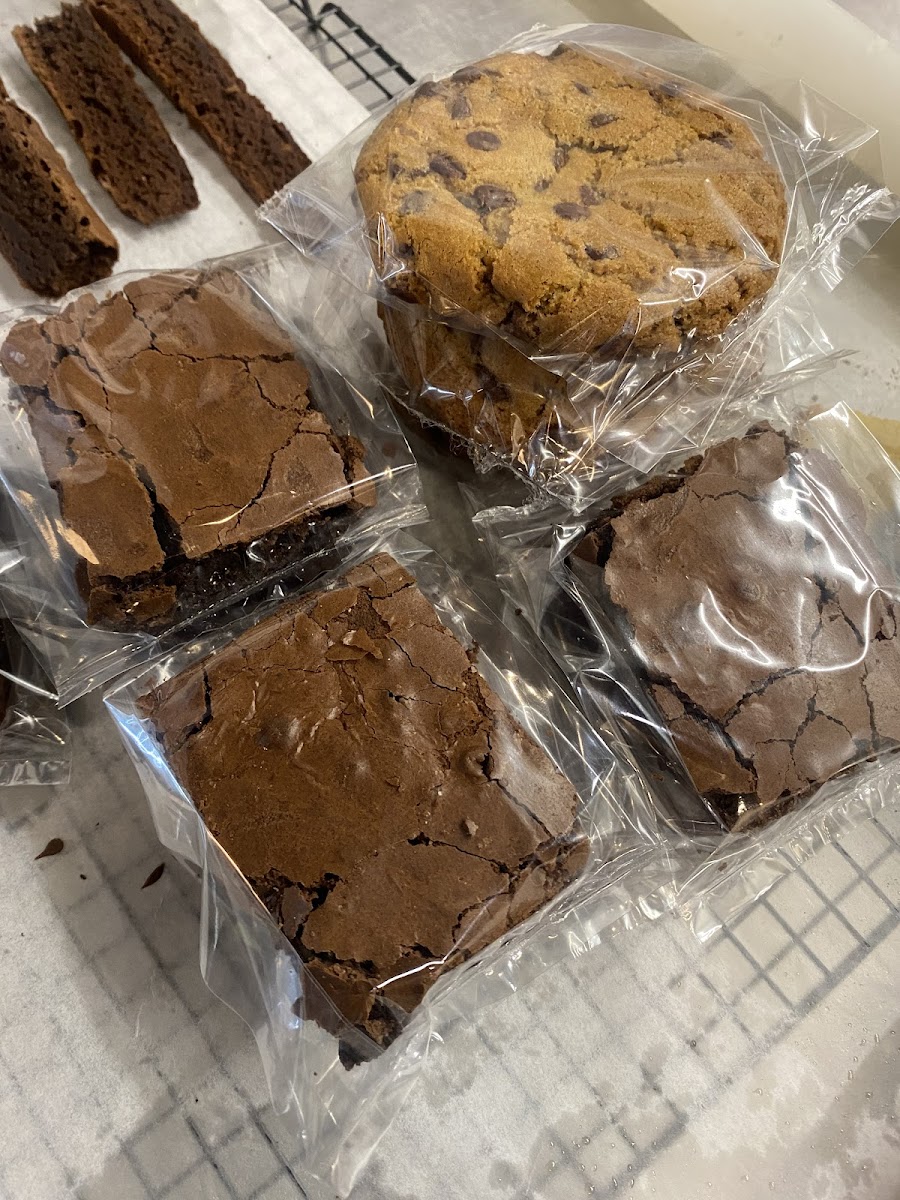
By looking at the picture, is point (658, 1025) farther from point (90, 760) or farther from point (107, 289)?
point (107, 289)

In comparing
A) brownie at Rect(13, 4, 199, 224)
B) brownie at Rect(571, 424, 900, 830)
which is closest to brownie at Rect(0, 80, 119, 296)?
brownie at Rect(13, 4, 199, 224)

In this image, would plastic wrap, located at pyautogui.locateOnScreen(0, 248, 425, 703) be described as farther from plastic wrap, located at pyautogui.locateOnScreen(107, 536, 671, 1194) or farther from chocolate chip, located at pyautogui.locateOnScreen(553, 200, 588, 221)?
chocolate chip, located at pyautogui.locateOnScreen(553, 200, 588, 221)

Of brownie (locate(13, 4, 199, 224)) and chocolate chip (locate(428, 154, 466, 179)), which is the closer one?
chocolate chip (locate(428, 154, 466, 179))

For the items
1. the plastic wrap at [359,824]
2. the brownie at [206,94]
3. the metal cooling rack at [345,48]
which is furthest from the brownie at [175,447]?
the metal cooling rack at [345,48]

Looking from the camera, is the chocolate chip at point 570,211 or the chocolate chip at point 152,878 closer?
the chocolate chip at point 570,211

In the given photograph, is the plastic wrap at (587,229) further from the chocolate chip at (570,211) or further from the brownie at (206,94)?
the brownie at (206,94)

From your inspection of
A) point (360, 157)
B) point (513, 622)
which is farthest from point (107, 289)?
point (513, 622)
